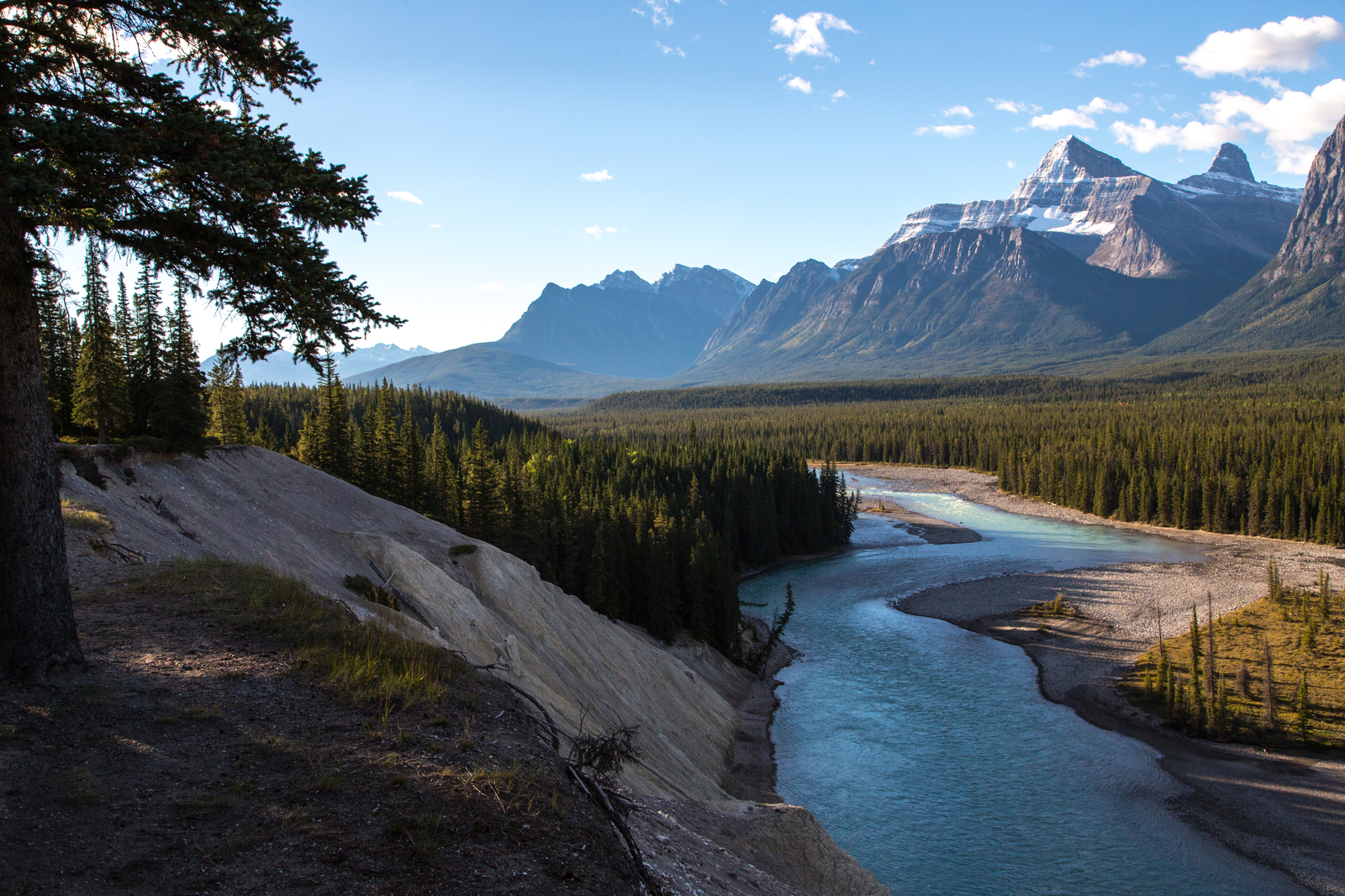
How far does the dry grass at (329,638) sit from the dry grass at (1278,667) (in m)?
43.8

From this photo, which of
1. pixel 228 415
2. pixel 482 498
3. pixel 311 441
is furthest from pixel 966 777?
pixel 311 441

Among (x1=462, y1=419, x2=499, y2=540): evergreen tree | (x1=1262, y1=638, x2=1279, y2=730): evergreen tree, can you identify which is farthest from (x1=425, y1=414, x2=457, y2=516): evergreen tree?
(x1=1262, y1=638, x2=1279, y2=730): evergreen tree

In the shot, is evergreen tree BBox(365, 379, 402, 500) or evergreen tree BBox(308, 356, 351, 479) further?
evergreen tree BBox(365, 379, 402, 500)

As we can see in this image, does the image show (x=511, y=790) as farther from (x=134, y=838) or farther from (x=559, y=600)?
(x=559, y=600)

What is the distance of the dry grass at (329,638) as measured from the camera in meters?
11.5

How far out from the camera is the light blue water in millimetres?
28578

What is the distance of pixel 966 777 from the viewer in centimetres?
3516

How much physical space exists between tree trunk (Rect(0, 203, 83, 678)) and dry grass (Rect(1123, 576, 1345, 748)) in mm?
48777

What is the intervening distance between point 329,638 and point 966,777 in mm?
31621

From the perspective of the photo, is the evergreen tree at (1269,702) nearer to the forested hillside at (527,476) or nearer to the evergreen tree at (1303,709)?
the evergreen tree at (1303,709)

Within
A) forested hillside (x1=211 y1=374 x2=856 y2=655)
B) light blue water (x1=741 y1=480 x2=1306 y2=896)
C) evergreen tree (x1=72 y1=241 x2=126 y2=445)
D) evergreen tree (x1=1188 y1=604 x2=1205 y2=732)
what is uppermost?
evergreen tree (x1=72 y1=241 x2=126 y2=445)

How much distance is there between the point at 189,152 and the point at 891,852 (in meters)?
31.4

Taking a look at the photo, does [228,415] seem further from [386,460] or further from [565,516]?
[565,516]

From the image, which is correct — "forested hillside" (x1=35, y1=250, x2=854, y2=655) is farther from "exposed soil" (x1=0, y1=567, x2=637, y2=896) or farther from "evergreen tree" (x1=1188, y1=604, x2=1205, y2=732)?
"evergreen tree" (x1=1188, y1=604, x2=1205, y2=732)
